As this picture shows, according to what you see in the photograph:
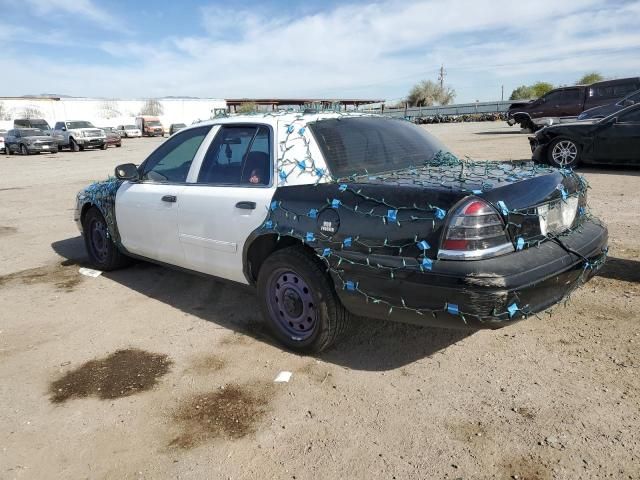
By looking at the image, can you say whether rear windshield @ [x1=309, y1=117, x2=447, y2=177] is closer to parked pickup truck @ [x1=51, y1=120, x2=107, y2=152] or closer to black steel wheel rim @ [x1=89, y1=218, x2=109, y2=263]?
black steel wheel rim @ [x1=89, y1=218, x2=109, y2=263]

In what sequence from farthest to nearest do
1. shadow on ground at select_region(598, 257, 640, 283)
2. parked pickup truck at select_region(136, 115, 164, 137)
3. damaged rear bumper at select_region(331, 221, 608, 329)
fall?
parked pickup truck at select_region(136, 115, 164, 137) < shadow on ground at select_region(598, 257, 640, 283) < damaged rear bumper at select_region(331, 221, 608, 329)

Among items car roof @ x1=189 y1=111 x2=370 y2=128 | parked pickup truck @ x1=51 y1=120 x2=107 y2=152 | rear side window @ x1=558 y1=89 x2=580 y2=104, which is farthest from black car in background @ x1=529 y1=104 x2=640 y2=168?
parked pickup truck @ x1=51 y1=120 x2=107 y2=152

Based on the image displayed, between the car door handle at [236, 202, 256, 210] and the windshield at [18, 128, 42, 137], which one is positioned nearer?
the car door handle at [236, 202, 256, 210]

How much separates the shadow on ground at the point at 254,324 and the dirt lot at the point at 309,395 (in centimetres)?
2

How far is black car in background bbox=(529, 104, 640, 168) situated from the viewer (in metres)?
9.88

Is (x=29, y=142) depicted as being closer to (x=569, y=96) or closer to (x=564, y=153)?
(x=569, y=96)

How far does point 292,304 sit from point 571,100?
1934cm

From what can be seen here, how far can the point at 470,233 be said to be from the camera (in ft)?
9.20

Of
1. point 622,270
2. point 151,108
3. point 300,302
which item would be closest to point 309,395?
point 300,302

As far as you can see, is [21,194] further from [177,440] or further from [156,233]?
[177,440]

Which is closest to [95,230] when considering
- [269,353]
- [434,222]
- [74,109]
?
[269,353]

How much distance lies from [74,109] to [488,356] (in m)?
54.7

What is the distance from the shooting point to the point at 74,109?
50500mm

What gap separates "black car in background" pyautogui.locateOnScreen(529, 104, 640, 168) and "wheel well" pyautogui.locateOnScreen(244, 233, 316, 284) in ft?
29.2
